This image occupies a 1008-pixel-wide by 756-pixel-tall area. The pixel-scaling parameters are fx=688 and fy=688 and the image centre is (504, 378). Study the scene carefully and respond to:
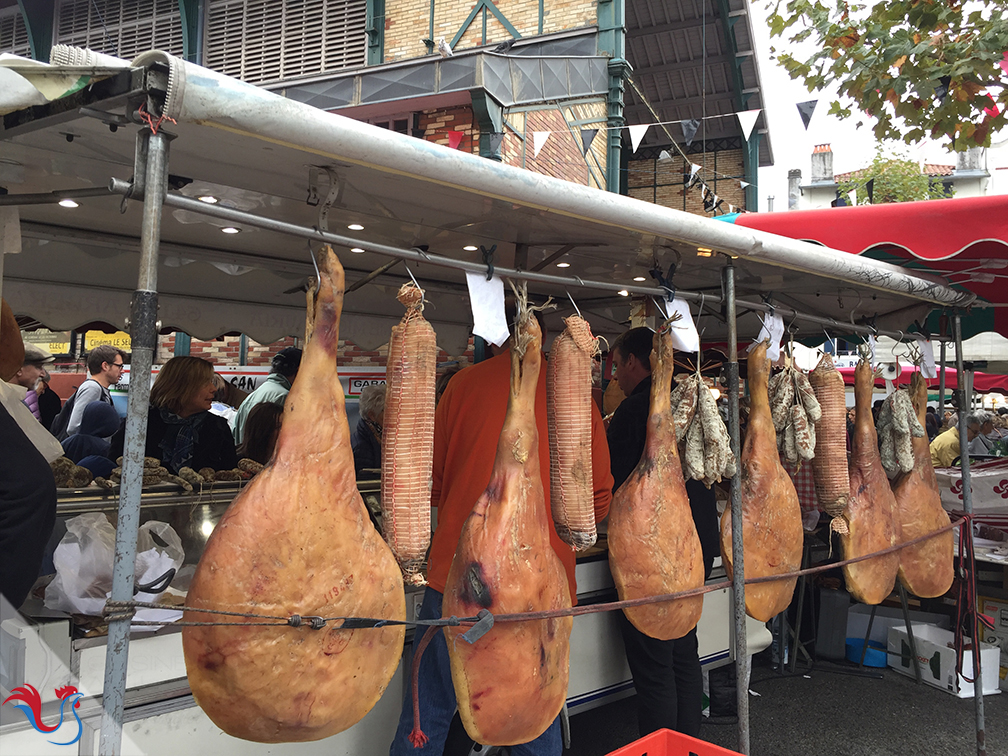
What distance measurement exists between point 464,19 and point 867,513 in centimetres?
873

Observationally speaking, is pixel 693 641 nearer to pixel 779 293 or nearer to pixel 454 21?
pixel 779 293

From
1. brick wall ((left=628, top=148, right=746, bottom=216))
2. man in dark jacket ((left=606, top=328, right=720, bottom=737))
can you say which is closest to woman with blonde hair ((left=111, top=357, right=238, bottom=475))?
man in dark jacket ((left=606, top=328, right=720, bottom=737))

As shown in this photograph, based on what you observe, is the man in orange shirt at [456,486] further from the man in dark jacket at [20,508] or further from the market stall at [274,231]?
the man in dark jacket at [20,508]

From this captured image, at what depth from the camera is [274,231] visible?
198 cm

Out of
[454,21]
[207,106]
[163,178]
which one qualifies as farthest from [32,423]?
[454,21]

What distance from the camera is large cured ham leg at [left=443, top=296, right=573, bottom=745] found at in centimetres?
205

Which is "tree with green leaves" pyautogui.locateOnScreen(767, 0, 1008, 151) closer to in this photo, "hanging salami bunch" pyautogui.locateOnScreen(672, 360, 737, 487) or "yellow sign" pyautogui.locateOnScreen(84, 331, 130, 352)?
"hanging salami bunch" pyautogui.locateOnScreen(672, 360, 737, 487)

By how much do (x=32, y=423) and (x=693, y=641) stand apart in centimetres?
328

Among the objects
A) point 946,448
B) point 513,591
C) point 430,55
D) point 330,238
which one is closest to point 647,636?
point 513,591

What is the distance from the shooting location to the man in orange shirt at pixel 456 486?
2.66 meters

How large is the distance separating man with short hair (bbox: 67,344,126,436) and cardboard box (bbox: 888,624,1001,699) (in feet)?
22.2

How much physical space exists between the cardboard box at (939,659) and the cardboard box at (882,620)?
0.11 metres

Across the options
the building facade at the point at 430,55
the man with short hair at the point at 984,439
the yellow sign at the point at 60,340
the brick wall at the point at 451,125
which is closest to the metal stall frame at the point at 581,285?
the building facade at the point at 430,55

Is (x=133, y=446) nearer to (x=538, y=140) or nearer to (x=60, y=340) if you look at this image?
(x=538, y=140)
